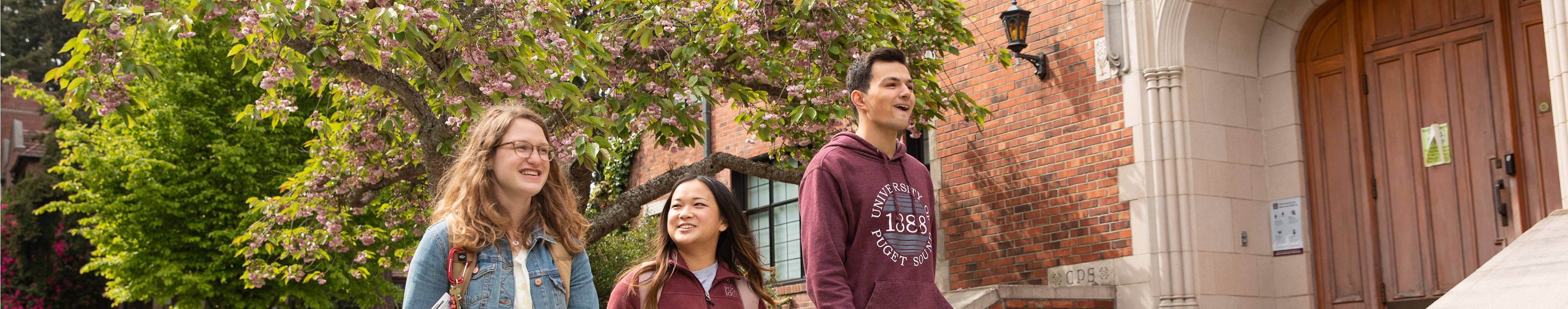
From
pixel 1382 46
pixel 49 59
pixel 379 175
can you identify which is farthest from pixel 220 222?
pixel 49 59

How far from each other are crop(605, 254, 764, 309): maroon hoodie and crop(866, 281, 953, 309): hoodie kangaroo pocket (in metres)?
0.92

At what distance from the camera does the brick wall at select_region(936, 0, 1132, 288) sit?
381 inches

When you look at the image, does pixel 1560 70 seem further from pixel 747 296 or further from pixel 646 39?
Result: pixel 646 39

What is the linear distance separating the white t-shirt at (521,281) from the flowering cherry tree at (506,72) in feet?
10.2

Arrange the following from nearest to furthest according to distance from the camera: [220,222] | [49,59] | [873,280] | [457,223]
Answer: [457,223] < [873,280] < [220,222] < [49,59]

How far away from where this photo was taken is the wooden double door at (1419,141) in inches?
312

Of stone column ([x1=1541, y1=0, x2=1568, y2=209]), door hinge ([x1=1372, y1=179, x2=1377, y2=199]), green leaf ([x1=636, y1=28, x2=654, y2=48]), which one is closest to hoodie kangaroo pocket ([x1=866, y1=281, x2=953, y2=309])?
green leaf ([x1=636, y1=28, x2=654, y2=48])

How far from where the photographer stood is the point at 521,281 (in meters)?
3.00

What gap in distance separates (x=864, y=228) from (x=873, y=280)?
0.53 feet

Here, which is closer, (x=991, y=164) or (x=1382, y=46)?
(x=1382, y=46)

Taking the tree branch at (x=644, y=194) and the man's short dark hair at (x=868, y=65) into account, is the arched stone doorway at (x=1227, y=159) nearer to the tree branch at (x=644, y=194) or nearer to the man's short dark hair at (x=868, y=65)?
the tree branch at (x=644, y=194)

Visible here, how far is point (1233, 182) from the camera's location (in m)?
9.31

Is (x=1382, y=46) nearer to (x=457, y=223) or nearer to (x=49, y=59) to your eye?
(x=457, y=223)

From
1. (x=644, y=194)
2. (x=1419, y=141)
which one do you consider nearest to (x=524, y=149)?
(x=644, y=194)
